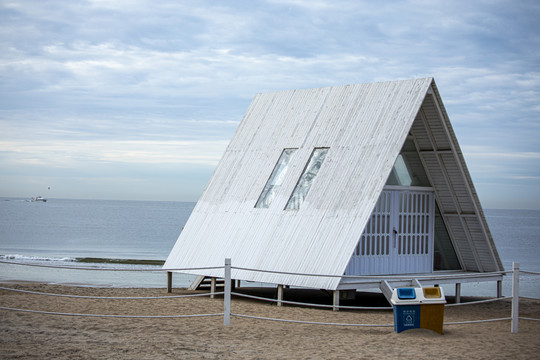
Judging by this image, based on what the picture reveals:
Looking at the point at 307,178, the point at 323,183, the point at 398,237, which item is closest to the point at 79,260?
the point at 307,178

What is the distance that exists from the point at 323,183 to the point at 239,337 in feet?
17.0

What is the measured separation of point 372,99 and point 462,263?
4.53 m

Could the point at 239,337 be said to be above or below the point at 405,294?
below

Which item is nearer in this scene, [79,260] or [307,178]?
[307,178]

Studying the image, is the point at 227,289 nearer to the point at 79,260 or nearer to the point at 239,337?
the point at 239,337

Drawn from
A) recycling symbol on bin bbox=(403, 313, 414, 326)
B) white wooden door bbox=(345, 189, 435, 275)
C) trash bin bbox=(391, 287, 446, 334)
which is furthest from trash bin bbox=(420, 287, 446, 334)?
white wooden door bbox=(345, 189, 435, 275)

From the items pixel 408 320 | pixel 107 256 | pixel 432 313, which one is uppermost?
pixel 432 313

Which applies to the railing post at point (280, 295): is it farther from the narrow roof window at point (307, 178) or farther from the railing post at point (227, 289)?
the railing post at point (227, 289)

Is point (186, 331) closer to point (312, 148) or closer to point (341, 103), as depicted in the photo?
point (312, 148)

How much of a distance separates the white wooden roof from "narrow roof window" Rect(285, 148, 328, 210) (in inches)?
5.3

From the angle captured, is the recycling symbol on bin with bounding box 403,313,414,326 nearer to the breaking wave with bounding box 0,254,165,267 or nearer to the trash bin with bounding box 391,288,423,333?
the trash bin with bounding box 391,288,423,333

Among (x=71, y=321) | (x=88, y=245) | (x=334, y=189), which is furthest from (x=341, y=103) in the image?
(x=88, y=245)

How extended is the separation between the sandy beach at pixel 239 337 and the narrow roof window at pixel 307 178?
2259 mm

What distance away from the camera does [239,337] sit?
10.9 metres
